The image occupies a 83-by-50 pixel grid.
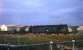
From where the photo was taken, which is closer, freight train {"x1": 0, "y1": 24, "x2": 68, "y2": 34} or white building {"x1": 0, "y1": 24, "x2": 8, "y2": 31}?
freight train {"x1": 0, "y1": 24, "x2": 68, "y2": 34}

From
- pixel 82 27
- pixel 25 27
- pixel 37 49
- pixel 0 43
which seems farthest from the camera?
pixel 25 27

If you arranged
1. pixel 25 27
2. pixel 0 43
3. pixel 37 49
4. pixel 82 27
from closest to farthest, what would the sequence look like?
pixel 37 49 < pixel 0 43 < pixel 82 27 < pixel 25 27

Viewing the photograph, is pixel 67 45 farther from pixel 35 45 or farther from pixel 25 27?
pixel 25 27

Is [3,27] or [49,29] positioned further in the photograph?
[3,27]

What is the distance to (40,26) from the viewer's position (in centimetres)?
881

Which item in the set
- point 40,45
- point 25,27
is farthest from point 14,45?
point 25,27

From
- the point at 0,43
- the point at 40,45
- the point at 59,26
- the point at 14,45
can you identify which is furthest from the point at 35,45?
the point at 59,26

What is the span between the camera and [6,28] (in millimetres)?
8719

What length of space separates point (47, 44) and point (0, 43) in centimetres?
99

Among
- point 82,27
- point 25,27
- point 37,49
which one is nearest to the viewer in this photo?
point 37,49

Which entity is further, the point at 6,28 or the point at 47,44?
the point at 6,28

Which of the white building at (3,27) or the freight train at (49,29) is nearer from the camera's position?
the freight train at (49,29)

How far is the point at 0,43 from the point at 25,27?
4.95 meters

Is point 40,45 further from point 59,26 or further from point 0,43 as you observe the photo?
point 59,26
